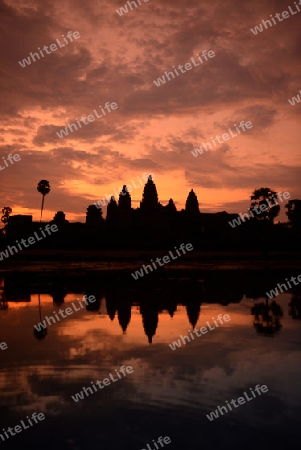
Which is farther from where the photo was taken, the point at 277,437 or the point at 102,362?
the point at 102,362

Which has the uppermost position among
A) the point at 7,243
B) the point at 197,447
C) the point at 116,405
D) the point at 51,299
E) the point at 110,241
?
the point at 7,243

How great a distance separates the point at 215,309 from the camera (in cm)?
1605

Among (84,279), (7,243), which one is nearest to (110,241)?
(7,243)

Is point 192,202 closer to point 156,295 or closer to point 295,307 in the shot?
point 156,295

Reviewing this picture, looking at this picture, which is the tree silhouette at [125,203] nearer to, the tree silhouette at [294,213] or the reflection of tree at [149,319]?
the tree silhouette at [294,213]

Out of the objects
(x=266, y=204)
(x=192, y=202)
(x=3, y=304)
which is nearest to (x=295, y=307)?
(x=3, y=304)

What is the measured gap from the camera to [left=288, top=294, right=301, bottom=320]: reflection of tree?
1483 centimetres

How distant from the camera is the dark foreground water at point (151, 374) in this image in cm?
597

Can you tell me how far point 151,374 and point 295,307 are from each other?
388 inches

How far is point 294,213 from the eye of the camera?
361 ft

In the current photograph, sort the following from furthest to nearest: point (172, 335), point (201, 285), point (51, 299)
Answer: point (201, 285)
point (51, 299)
point (172, 335)

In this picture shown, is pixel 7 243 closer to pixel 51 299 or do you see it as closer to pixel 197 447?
pixel 51 299

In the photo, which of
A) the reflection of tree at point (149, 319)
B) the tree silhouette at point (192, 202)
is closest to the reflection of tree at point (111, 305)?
the reflection of tree at point (149, 319)

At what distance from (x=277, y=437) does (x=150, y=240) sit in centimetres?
7581
